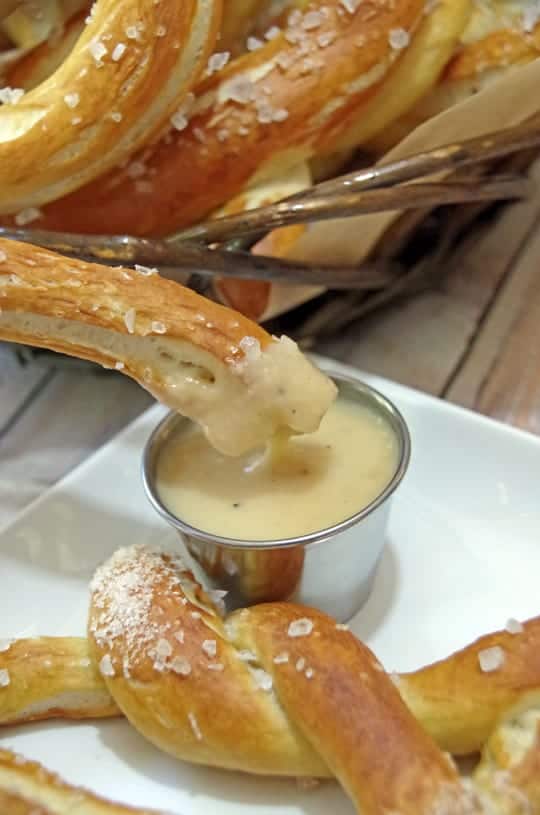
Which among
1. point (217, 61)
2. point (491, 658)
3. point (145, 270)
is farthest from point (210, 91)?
point (491, 658)

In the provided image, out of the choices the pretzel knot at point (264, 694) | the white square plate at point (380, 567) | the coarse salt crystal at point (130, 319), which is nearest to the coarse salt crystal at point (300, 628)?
the pretzel knot at point (264, 694)

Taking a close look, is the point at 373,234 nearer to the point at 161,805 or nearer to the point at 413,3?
the point at 413,3

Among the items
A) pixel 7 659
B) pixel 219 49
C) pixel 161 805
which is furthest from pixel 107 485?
pixel 219 49

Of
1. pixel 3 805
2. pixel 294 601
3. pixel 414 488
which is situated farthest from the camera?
pixel 414 488

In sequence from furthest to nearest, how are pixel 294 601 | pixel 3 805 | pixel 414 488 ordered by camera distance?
pixel 414 488, pixel 294 601, pixel 3 805

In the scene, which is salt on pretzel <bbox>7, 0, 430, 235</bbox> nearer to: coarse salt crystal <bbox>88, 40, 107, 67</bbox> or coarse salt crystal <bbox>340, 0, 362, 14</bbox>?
coarse salt crystal <bbox>340, 0, 362, 14</bbox>

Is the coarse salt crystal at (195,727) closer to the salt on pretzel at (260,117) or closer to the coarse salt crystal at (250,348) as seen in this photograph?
the coarse salt crystal at (250,348)

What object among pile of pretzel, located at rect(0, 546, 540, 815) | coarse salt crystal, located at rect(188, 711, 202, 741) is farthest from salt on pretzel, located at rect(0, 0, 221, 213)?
coarse salt crystal, located at rect(188, 711, 202, 741)
